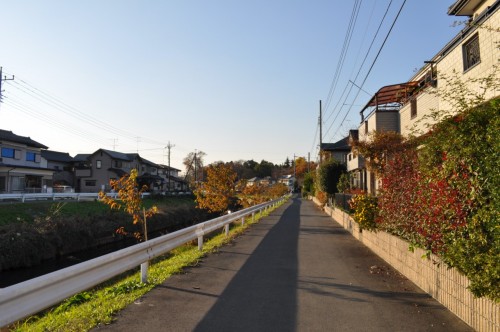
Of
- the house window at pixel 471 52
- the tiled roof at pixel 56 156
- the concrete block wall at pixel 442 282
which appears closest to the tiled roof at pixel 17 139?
the tiled roof at pixel 56 156

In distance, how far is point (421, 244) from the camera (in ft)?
23.2

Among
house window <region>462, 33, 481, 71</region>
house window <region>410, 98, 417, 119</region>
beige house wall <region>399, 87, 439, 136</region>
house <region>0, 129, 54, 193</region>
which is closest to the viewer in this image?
house window <region>462, 33, 481, 71</region>

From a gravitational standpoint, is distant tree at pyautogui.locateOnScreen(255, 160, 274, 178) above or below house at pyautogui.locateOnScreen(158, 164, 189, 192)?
above

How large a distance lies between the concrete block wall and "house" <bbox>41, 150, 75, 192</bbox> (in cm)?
5771

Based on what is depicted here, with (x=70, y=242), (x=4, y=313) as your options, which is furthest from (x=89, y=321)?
(x=70, y=242)

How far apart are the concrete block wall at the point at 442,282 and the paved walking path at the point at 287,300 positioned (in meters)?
0.15

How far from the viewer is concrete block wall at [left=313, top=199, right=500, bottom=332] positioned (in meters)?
4.67

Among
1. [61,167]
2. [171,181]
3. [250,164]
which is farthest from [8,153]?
[250,164]

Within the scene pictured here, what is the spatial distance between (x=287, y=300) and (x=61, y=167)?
6214 centimetres

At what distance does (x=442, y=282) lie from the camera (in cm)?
601

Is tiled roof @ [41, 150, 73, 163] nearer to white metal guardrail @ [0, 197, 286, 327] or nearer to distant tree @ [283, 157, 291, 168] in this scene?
white metal guardrail @ [0, 197, 286, 327]

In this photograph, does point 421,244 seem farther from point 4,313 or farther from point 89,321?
point 4,313

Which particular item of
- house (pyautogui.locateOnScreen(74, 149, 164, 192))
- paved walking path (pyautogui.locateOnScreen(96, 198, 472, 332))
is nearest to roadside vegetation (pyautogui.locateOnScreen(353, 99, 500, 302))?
paved walking path (pyautogui.locateOnScreen(96, 198, 472, 332))

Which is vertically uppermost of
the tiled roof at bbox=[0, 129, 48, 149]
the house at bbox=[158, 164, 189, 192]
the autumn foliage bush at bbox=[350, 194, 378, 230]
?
the tiled roof at bbox=[0, 129, 48, 149]
